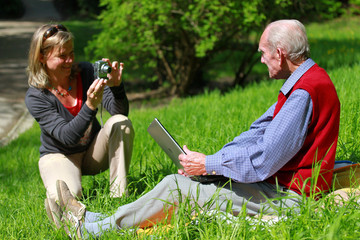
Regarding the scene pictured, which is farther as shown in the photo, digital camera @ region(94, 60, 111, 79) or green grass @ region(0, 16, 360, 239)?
digital camera @ region(94, 60, 111, 79)

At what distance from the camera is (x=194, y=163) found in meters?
2.90

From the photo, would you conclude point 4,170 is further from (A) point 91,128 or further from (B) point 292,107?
(B) point 292,107

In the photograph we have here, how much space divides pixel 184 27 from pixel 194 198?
669 centimetres

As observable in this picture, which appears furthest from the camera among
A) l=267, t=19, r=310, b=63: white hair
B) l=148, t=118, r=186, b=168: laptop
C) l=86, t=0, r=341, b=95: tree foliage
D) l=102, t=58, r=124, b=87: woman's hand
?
l=86, t=0, r=341, b=95: tree foliage

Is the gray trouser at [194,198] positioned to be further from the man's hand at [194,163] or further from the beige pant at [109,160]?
the beige pant at [109,160]

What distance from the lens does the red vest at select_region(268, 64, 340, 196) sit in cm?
265

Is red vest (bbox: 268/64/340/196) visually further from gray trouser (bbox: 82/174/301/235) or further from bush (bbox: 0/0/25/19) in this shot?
bush (bbox: 0/0/25/19)

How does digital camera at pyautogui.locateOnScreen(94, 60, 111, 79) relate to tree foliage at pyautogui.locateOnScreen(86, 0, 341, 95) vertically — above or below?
above

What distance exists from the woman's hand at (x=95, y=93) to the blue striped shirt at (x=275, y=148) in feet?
3.81

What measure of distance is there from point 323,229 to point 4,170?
4.60 metres

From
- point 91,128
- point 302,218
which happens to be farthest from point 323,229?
point 91,128

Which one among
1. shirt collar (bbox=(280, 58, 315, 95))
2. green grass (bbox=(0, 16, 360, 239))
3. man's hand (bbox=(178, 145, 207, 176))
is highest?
shirt collar (bbox=(280, 58, 315, 95))

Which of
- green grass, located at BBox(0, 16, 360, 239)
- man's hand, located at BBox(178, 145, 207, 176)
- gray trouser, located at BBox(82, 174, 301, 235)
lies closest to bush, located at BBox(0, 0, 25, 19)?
green grass, located at BBox(0, 16, 360, 239)

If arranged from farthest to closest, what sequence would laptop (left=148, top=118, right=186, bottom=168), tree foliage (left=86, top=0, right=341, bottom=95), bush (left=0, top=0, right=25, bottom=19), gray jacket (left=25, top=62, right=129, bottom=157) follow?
bush (left=0, top=0, right=25, bottom=19) < tree foliage (left=86, top=0, right=341, bottom=95) < gray jacket (left=25, top=62, right=129, bottom=157) < laptop (left=148, top=118, right=186, bottom=168)
